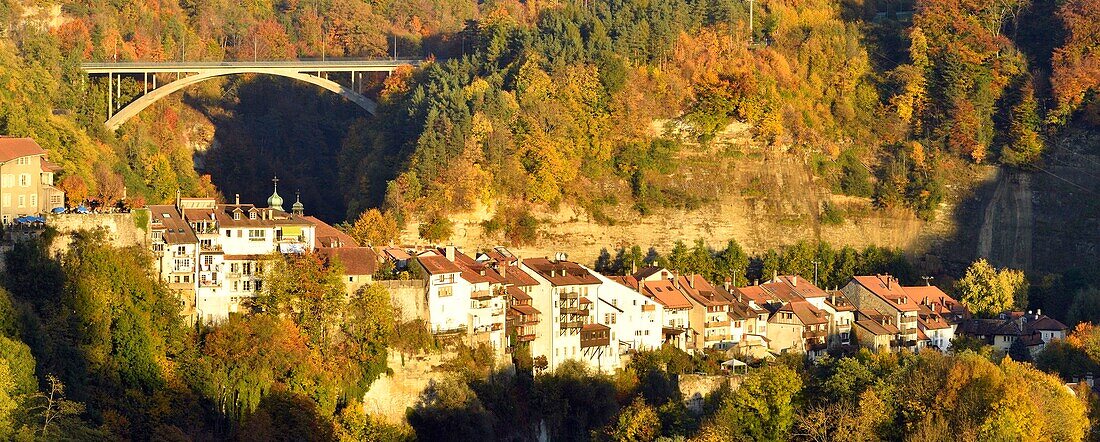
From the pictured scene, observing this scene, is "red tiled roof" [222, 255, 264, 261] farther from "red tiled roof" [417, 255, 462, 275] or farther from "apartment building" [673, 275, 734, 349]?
"apartment building" [673, 275, 734, 349]

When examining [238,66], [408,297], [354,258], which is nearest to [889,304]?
[408,297]

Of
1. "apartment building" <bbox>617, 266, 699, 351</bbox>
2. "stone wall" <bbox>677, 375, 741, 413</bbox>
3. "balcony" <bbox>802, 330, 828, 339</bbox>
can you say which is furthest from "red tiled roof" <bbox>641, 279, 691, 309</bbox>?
"stone wall" <bbox>677, 375, 741, 413</bbox>

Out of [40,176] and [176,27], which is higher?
[176,27]

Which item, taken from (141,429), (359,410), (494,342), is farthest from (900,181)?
(141,429)

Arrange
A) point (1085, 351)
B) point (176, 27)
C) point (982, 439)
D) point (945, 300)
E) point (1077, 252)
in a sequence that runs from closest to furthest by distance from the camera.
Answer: point (982, 439)
point (1085, 351)
point (945, 300)
point (1077, 252)
point (176, 27)

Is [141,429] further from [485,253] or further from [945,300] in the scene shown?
[945,300]
